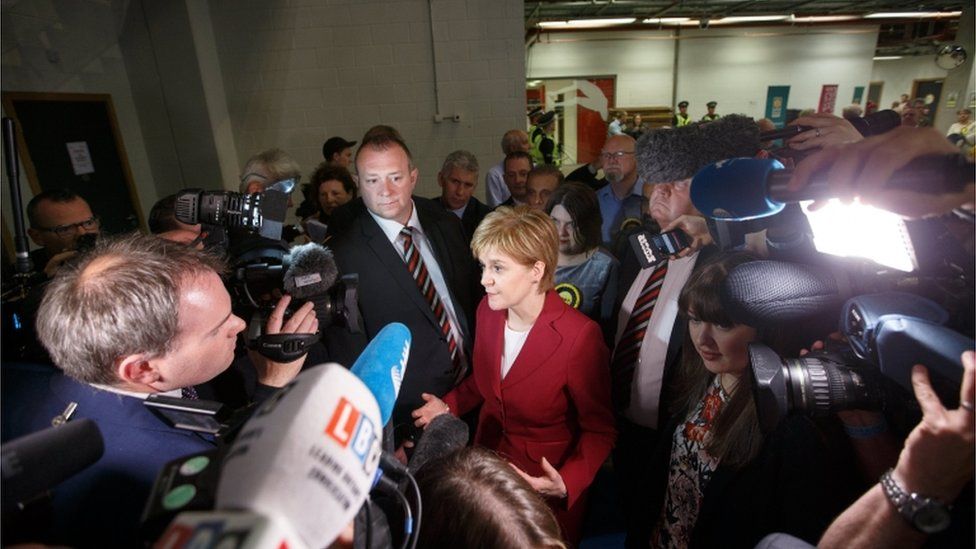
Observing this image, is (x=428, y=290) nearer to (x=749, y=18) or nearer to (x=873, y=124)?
(x=873, y=124)

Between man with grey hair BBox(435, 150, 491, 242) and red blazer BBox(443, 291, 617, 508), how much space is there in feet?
5.62

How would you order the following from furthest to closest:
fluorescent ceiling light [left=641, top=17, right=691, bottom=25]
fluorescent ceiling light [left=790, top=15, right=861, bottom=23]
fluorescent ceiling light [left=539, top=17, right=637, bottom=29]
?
fluorescent ceiling light [left=790, top=15, right=861, bottom=23] < fluorescent ceiling light [left=641, top=17, right=691, bottom=25] < fluorescent ceiling light [left=539, top=17, right=637, bottom=29]

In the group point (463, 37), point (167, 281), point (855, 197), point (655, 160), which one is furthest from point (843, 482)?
point (463, 37)

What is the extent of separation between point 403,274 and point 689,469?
1.25m

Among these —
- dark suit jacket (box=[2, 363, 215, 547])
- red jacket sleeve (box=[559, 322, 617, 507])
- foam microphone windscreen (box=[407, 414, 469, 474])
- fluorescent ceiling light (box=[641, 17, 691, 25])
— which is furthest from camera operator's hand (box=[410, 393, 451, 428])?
fluorescent ceiling light (box=[641, 17, 691, 25])

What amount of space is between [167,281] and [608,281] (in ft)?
5.71

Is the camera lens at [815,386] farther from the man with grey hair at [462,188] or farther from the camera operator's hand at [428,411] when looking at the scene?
the man with grey hair at [462,188]

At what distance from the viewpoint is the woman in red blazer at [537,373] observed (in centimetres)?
151

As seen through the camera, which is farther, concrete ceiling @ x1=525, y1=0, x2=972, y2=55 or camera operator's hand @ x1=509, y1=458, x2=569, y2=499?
concrete ceiling @ x1=525, y1=0, x2=972, y2=55

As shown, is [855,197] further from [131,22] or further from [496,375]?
[131,22]

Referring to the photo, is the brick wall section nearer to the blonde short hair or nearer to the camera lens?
the blonde short hair

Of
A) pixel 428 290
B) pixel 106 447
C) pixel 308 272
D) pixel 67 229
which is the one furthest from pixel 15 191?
pixel 428 290

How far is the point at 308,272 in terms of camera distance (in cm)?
137

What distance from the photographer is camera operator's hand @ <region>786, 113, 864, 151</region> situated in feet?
3.37
